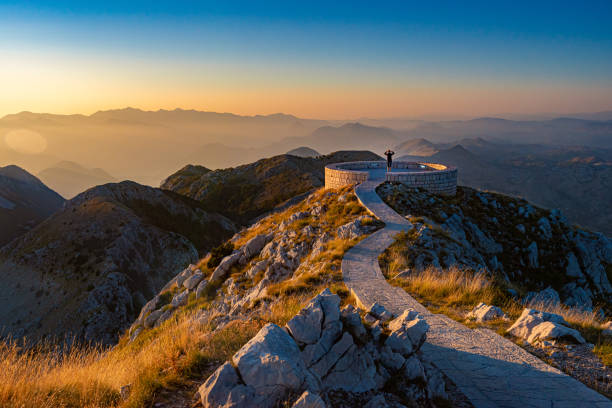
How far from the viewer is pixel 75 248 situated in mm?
50156

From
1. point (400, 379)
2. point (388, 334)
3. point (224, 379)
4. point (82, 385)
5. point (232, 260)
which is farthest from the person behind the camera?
point (232, 260)

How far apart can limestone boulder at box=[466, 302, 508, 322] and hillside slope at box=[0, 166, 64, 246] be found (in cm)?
11101

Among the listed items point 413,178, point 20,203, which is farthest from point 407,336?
point 20,203

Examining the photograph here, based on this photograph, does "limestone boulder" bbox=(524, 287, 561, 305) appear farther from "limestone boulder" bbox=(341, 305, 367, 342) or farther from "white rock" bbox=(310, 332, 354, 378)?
"white rock" bbox=(310, 332, 354, 378)

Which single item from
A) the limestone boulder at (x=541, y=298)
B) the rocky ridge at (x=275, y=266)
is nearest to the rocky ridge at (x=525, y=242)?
the limestone boulder at (x=541, y=298)

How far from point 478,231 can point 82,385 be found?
2648 centimetres

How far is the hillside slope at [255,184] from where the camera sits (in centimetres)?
8931

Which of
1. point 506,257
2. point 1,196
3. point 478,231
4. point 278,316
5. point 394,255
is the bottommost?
point 1,196

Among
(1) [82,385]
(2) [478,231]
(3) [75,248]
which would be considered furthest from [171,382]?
(3) [75,248]

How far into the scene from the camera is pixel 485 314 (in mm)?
8859

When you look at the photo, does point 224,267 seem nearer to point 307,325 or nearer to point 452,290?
point 452,290

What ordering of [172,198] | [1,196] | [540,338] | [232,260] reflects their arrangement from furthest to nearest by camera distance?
[1,196], [172,198], [232,260], [540,338]

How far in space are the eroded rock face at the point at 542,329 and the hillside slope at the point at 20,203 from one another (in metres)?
112

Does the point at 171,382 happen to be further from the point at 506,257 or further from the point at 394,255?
the point at 506,257
